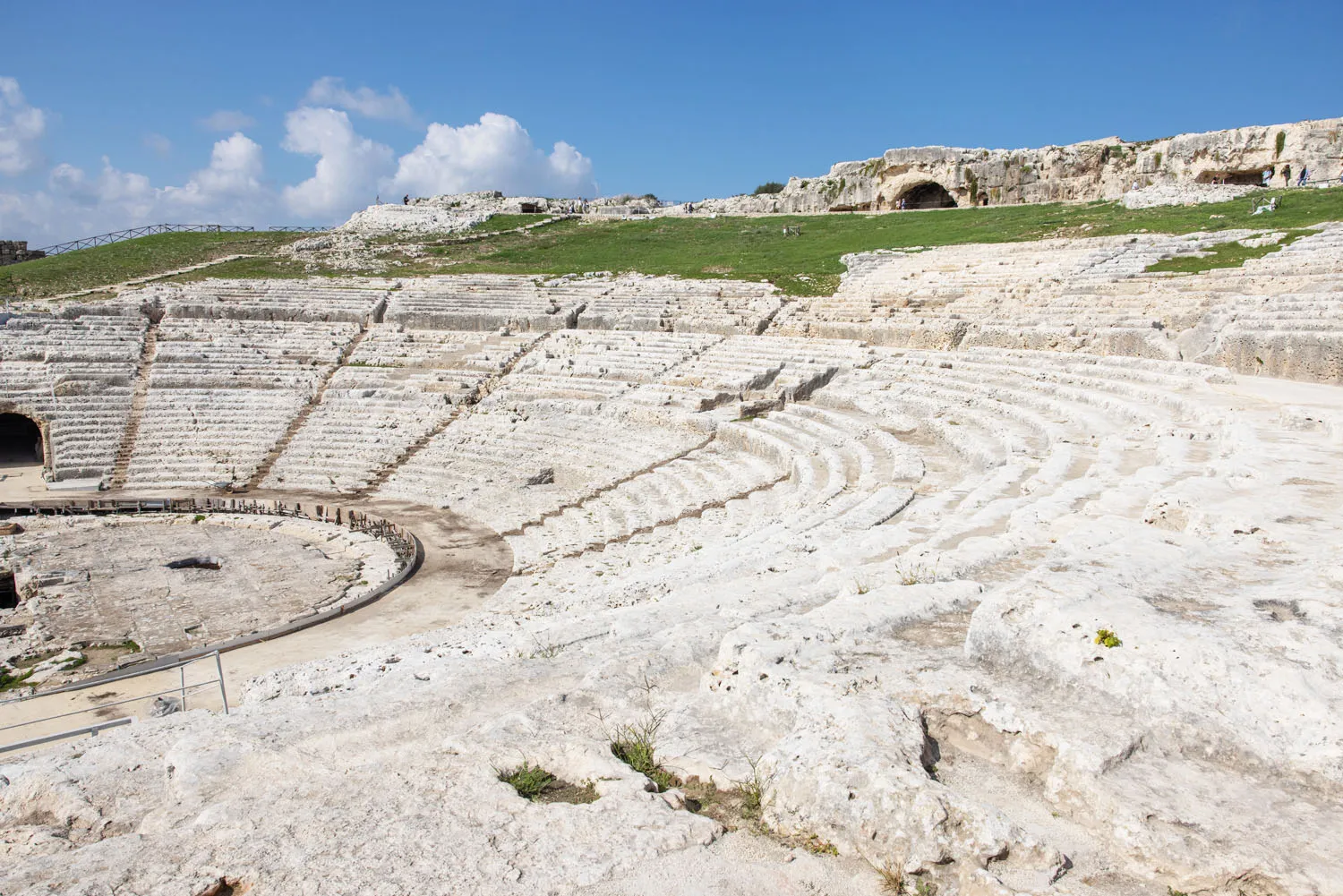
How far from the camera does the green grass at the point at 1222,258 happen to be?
16828 mm

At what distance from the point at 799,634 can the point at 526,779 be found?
1.48 meters

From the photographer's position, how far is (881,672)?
3.44m

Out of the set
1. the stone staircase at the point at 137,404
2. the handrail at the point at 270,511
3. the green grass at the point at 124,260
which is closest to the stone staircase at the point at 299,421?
the handrail at the point at 270,511

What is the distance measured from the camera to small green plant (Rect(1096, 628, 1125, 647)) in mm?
3164

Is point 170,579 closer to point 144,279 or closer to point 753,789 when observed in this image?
point 753,789

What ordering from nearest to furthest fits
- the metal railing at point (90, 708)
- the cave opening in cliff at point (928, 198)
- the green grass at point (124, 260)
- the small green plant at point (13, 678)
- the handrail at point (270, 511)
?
the metal railing at point (90, 708), the small green plant at point (13, 678), the handrail at point (270, 511), the green grass at point (124, 260), the cave opening in cliff at point (928, 198)

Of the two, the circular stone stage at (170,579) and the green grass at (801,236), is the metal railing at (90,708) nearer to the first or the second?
the circular stone stage at (170,579)

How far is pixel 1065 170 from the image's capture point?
32.3 metres

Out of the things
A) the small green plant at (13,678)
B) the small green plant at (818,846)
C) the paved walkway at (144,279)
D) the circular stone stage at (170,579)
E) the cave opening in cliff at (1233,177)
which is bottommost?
the small green plant at (13,678)

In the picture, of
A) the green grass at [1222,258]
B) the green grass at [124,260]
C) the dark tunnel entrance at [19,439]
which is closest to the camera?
the green grass at [1222,258]

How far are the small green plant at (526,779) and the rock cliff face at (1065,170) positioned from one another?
3125cm

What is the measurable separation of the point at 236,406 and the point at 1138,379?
19.8m

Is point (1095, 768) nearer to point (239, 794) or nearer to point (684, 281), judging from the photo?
point (239, 794)

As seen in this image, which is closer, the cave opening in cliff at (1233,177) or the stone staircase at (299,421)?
the stone staircase at (299,421)
